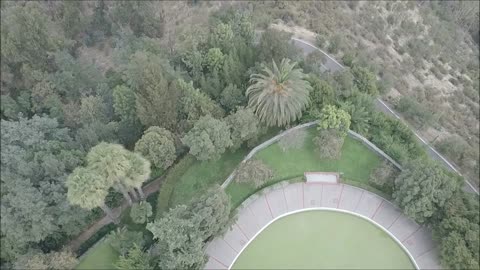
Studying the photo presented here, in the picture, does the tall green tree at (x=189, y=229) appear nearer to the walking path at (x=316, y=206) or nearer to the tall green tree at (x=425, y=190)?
the walking path at (x=316, y=206)

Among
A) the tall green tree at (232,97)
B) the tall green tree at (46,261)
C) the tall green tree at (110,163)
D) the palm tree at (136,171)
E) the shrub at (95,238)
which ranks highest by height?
the tall green tree at (110,163)

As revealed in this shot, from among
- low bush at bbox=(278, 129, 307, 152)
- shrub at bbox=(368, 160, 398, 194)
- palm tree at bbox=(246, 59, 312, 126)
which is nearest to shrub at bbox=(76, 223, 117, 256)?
palm tree at bbox=(246, 59, 312, 126)

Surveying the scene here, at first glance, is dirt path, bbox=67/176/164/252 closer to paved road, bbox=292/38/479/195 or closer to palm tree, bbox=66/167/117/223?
palm tree, bbox=66/167/117/223

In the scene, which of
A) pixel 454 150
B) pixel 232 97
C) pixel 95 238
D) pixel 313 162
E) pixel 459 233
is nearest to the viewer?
pixel 459 233

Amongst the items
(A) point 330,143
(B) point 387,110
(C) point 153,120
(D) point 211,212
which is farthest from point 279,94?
(B) point 387,110

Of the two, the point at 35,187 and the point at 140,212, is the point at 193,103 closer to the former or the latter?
the point at 140,212

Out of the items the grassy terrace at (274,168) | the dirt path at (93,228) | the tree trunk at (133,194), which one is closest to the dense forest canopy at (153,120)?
the tree trunk at (133,194)

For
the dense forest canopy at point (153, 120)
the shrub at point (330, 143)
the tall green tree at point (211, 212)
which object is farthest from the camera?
the shrub at point (330, 143)
